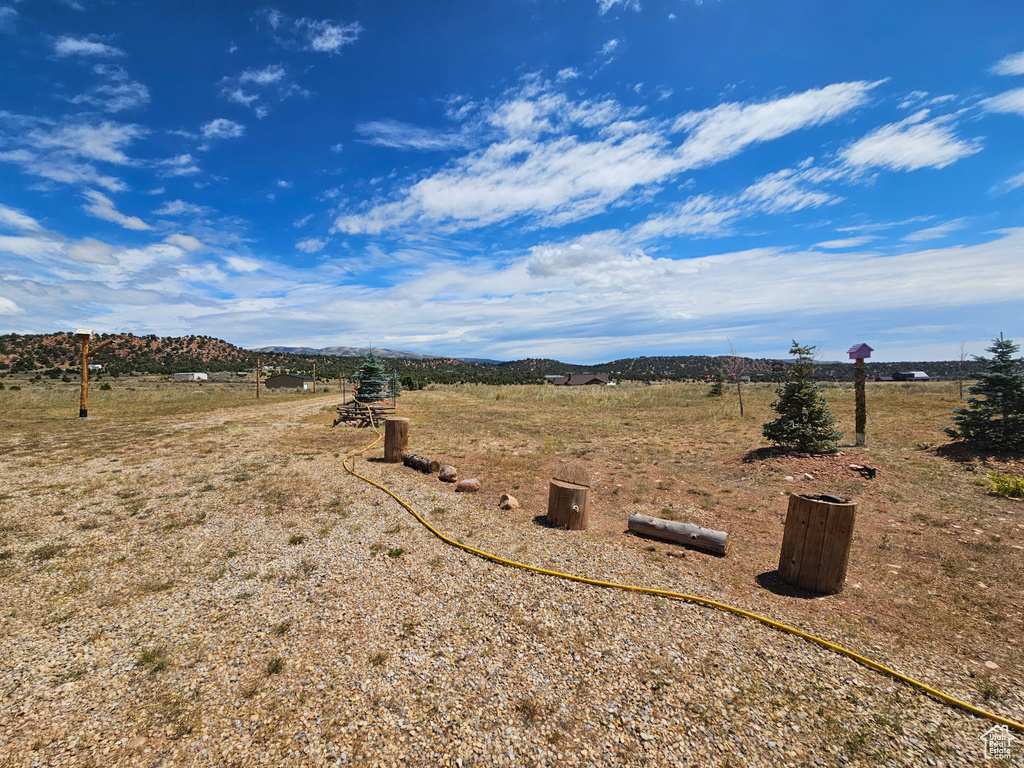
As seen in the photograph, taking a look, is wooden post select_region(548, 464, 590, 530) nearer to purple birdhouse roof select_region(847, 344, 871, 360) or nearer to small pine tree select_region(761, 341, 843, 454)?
small pine tree select_region(761, 341, 843, 454)

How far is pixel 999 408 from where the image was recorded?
11.2 metres

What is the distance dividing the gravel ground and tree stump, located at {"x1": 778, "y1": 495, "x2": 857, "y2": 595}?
1.19 meters

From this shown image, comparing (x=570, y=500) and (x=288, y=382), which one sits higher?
(x=570, y=500)

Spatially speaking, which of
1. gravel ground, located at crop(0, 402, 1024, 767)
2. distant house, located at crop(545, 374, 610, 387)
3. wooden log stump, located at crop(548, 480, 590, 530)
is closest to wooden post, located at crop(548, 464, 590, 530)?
wooden log stump, located at crop(548, 480, 590, 530)

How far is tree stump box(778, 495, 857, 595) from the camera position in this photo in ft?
16.3

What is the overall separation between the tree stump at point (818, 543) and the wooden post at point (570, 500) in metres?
2.96

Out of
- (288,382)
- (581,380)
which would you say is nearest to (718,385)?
(581,380)

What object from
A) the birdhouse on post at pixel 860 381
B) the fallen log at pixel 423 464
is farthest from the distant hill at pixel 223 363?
the fallen log at pixel 423 464

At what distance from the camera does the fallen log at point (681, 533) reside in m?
6.32

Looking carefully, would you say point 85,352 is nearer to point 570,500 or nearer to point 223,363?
point 570,500

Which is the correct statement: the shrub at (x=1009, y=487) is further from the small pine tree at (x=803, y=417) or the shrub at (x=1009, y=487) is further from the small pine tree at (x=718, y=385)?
the small pine tree at (x=718, y=385)

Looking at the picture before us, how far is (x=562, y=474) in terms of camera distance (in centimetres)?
761

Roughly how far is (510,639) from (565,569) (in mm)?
1708

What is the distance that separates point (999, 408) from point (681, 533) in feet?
38.8
